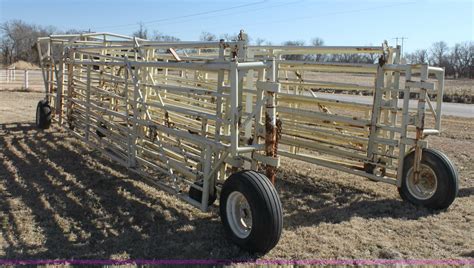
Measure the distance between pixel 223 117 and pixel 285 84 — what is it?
3104mm

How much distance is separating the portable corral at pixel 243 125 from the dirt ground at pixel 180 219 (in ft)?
0.86

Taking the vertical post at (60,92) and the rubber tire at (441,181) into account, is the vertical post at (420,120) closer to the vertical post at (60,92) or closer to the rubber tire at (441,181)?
the rubber tire at (441,181)

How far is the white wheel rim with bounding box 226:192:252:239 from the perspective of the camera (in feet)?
13.7

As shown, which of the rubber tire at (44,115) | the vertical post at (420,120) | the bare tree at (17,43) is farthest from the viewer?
the bare tree at (17,43)

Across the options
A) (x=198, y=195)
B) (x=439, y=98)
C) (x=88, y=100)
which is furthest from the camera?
(x=88, y=100)

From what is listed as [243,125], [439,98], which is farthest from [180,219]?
[439,98]

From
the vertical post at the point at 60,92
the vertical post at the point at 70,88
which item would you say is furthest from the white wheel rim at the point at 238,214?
the vertical post at the point at 60,92

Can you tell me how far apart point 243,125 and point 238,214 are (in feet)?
2.76

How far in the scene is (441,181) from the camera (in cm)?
546

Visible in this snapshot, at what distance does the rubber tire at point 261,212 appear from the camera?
378 cm

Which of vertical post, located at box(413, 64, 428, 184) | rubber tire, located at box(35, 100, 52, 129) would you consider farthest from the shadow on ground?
rubber tire, located at box(35, 100, 52, 129)

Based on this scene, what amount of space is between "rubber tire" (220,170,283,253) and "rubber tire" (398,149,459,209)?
259cm

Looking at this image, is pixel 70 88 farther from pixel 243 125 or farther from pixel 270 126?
pixel 270 126

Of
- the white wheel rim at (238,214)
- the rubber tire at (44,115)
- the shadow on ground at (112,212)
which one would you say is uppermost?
the rubber tire at (44,115)
